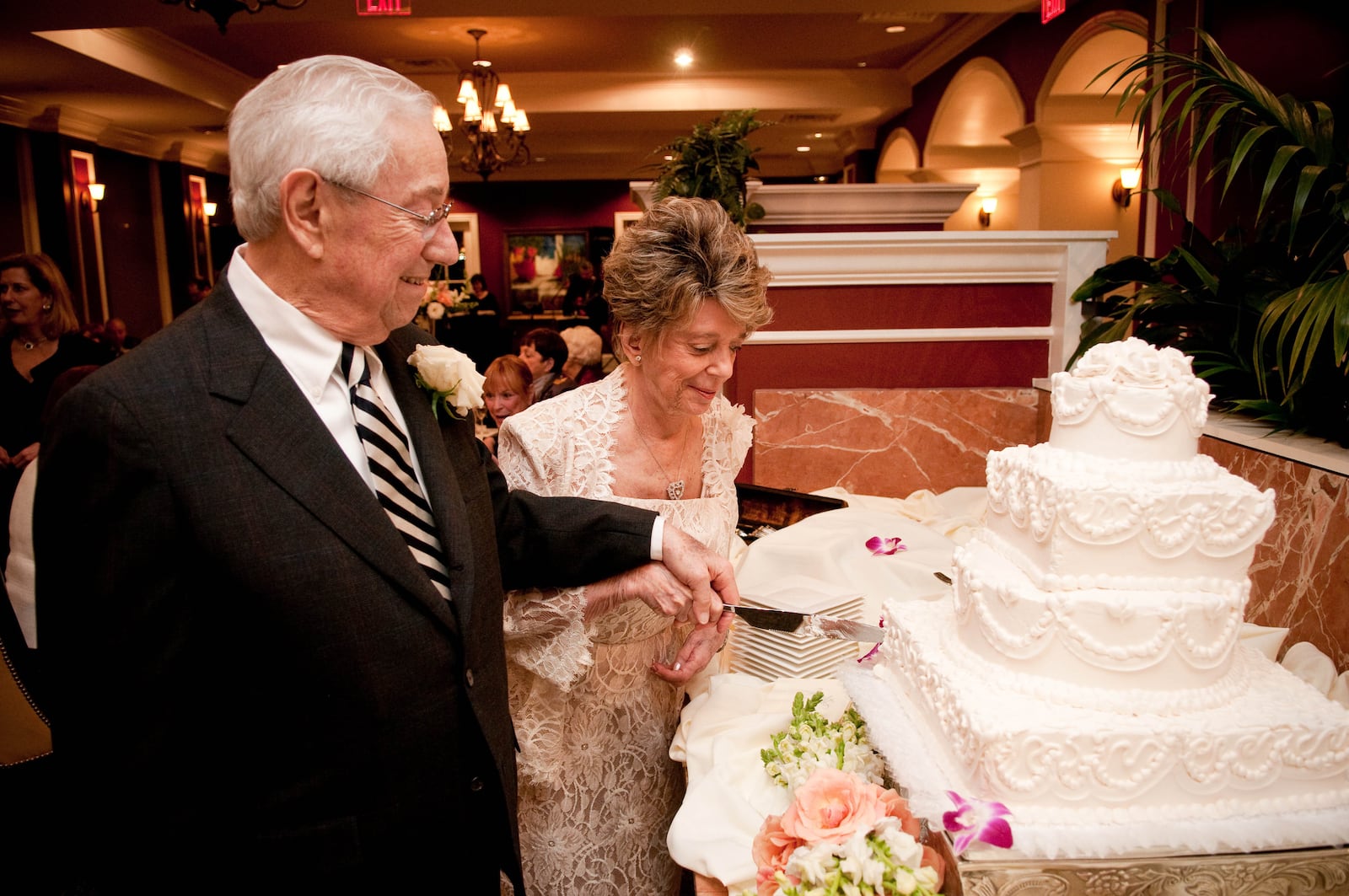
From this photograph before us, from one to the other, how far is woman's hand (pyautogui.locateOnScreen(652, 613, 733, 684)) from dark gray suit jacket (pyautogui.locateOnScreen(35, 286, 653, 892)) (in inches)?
21.9

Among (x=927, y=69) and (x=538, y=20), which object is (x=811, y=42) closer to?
(x=927, y=69)

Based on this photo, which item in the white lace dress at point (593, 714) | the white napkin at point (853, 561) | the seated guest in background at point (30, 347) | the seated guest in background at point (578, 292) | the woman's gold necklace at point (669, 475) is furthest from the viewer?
the seated guest in background at point (578, 292)

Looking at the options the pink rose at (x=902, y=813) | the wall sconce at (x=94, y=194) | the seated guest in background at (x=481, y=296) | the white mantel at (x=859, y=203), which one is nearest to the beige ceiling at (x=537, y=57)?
the wall sconce at (x=94, y=194)

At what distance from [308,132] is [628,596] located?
94 cm

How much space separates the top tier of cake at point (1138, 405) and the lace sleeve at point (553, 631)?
911 mm

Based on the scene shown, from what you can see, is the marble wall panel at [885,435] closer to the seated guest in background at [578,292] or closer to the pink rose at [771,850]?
the pink rose at [771,850]

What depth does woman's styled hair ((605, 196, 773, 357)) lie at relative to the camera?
169 centimetres

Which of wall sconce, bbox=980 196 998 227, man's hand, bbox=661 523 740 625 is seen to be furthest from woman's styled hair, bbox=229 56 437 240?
wall sconce, bbox=980 196 998 227

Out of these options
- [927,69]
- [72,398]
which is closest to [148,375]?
[72,398]

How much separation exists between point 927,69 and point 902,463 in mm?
8586

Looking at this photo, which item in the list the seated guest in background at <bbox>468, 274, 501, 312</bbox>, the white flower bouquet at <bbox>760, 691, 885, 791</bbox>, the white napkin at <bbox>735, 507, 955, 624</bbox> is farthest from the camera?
the seated guest in background at <bbox>468, 274, 501, 312</bbox>

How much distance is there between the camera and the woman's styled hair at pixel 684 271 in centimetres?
169

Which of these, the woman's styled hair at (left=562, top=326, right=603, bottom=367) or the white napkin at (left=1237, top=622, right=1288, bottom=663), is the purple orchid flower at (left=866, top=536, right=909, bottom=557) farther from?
the woman's styled hair at (left=562, top=326, right=603, bottom=367)

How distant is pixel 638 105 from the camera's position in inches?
452
